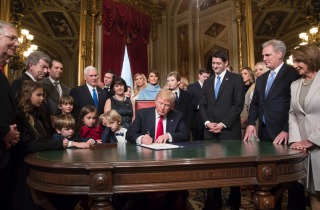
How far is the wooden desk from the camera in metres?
1.73

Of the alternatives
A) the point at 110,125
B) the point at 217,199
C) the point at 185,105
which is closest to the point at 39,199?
the point at 110,125

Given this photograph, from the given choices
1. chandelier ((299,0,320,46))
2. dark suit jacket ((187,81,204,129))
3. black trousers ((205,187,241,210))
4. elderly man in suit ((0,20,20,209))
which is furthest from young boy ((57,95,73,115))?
chandelier ((299,0,320,46))

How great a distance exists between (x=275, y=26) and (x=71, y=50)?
10.7m

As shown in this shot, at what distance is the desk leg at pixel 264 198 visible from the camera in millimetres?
1916

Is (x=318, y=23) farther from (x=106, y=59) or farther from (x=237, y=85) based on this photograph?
(x=237, y=85)

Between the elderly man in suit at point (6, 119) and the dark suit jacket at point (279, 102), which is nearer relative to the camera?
the elderly man in suit at point (6, 119)

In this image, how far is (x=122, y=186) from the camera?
1765 millimetres

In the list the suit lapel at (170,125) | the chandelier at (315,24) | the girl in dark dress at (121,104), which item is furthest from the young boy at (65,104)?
the chandelier at (315,24)

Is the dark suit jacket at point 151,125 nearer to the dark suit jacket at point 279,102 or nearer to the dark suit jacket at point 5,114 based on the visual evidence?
the dark suit jacket at point 279,102

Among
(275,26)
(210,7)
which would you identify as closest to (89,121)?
(210,7)

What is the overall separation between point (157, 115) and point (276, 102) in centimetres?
121

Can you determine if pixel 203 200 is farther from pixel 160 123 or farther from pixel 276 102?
pixel 276 102

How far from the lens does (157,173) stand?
1793 millimetres

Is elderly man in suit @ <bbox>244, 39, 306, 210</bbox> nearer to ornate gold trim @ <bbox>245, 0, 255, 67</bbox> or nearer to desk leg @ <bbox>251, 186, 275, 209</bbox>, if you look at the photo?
desk leg @ <bbox>251, 186, 275, 209</bbox>
